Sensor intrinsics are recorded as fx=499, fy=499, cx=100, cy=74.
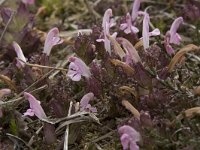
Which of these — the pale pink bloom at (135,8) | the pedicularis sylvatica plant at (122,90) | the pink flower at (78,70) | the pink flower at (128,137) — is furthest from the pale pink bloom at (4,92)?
the pale pink bloom at (135,8)

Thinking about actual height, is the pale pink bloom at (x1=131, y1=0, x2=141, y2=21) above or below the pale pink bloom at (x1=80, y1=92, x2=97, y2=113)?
above

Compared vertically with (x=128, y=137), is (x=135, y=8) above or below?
above

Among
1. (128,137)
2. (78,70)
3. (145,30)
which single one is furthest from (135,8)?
(128,137)

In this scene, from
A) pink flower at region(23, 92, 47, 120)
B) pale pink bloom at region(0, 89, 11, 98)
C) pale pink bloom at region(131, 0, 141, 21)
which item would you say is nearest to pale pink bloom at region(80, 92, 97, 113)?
pink flower at region(23, 92, 47, 120)

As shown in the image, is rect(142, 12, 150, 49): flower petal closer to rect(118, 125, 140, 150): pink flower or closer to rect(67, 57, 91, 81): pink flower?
rect(67, 57, 91, 81): pink flower

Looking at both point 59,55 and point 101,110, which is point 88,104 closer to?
point 101,110

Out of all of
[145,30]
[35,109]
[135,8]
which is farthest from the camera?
[135,8]

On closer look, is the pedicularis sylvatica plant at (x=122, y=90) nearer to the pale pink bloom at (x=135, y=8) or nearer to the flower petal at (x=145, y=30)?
the flower petal at (x=145, y=30)

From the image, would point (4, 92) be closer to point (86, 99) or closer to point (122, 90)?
point (86, 99)
